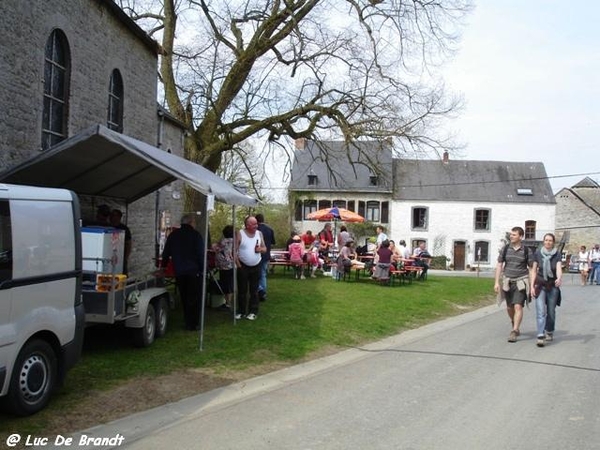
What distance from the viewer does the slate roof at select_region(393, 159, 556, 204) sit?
53094 millimetres

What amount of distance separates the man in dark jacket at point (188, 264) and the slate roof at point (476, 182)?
44116 mm

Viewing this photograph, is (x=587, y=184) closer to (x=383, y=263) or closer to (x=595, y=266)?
(x=595, y=266)

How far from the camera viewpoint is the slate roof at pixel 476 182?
53.1 metres

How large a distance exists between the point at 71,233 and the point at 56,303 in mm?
679

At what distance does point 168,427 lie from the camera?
16.9 feet

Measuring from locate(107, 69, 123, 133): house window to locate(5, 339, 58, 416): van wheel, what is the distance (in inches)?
347

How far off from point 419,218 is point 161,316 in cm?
4643

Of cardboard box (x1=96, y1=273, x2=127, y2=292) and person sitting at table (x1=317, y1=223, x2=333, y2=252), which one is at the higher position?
person sitting at table (x1=317, y1=223, x2=333, y2=252)

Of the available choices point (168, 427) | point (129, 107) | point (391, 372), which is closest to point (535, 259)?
point (391, 372)

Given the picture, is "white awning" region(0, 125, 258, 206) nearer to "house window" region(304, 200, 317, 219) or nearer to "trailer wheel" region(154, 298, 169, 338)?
"trailer wheel" region(154, 298, 169, 338)

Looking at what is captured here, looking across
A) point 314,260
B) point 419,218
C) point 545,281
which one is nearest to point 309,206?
point 419,218

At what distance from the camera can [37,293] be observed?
206 inches

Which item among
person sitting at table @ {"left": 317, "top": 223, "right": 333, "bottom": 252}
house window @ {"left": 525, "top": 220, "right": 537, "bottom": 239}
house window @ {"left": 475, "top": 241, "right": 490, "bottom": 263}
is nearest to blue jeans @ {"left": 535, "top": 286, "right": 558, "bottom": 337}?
person sitting at table @ {"left": 317, "top": 223, "right": 333, "bottom": 252}

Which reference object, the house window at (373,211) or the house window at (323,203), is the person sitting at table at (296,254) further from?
the house window at (373,211)
